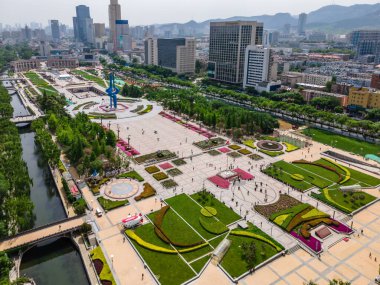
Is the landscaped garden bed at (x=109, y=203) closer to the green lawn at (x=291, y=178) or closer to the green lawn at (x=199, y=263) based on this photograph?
the green lawn at (x=199, y=263)

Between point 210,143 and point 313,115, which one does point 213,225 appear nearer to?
point 210,143

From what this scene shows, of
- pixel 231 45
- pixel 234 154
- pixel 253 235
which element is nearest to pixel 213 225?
pixel 253 235

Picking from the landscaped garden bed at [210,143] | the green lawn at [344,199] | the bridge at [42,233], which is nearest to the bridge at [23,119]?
the landscaped garden bed at [210,143]

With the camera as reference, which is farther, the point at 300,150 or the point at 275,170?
the point at 300,150

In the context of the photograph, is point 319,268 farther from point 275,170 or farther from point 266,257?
point 275,170

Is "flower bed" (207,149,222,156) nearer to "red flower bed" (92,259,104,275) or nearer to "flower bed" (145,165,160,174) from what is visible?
"flower bed" (145,165,160,174)

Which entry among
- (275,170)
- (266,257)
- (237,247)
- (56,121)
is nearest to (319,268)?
(266,257)

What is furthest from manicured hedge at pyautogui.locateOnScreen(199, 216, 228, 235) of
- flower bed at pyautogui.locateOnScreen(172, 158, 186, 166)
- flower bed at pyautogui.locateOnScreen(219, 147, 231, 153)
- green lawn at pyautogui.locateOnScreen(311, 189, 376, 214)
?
flower bed at pyautogui.locateOnScreen(219, 147, 231, 153)
